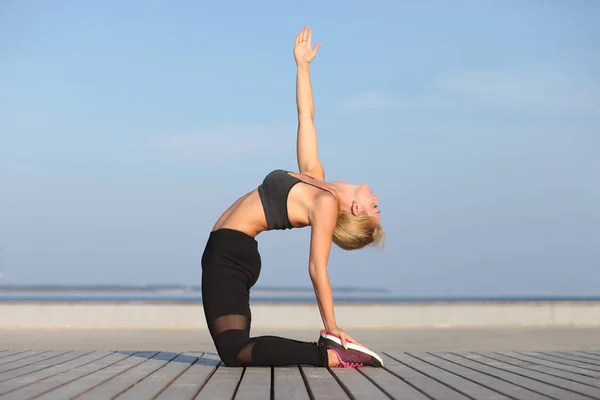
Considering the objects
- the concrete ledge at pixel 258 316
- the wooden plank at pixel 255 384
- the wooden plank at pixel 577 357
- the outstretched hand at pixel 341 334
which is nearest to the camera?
the wooden plank at pixel 255 384

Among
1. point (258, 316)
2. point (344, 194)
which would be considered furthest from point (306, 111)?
point (258, 316)

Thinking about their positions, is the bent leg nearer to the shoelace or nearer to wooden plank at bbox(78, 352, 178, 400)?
the shoelace

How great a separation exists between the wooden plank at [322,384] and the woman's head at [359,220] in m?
0.73

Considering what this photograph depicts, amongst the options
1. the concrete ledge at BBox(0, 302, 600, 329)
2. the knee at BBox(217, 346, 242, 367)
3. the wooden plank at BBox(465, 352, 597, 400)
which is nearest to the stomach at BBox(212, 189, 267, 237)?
the knee at BBox(217, 346, 242, 367)

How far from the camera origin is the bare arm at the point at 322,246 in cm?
417

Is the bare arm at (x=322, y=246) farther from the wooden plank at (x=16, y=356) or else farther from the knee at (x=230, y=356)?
the wooden plank at (x=16, y=356)

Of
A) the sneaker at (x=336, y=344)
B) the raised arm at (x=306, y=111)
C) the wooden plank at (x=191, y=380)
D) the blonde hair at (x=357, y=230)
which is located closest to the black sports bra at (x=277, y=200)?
the blonde hair at (x=357, y=230)

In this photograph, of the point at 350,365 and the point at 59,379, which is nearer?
the point at 59,379

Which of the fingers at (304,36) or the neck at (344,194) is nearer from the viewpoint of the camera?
the neck at (344,194)

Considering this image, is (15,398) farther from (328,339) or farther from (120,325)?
(120,325)

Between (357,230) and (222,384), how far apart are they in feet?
3.90

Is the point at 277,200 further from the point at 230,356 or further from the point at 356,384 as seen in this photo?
the point at 356,384

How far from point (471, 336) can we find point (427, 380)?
7.64 m

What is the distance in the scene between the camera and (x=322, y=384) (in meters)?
3.71
